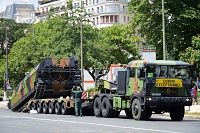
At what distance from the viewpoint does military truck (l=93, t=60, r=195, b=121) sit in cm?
2783

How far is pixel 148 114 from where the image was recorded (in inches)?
1144

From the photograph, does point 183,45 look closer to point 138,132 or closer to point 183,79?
point 183,79

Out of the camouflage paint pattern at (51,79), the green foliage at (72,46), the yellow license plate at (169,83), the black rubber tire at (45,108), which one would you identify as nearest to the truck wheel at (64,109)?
the black rubber tire at (45,108)

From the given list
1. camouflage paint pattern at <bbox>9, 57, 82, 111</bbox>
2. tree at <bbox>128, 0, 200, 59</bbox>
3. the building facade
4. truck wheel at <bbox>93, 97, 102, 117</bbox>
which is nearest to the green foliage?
A: tree at <bbox>128, 0, 200, 59</bbox>

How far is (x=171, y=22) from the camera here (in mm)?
52781

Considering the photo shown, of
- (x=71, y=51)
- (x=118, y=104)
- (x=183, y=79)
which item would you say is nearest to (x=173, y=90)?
(x=183, y=79)

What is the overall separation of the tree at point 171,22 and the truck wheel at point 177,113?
2208 cm

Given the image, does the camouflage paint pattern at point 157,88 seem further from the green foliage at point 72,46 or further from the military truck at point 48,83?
the green foliage at point 72,46

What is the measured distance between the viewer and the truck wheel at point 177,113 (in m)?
28.8

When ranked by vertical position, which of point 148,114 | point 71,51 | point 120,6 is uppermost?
point 120,6

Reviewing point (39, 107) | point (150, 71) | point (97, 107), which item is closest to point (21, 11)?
point (39, 107)

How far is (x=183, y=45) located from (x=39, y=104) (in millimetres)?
20220

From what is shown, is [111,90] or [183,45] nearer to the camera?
[111,90]

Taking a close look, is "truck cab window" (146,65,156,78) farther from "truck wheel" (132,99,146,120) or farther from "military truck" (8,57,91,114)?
"military truck" (8,57,91,114)
